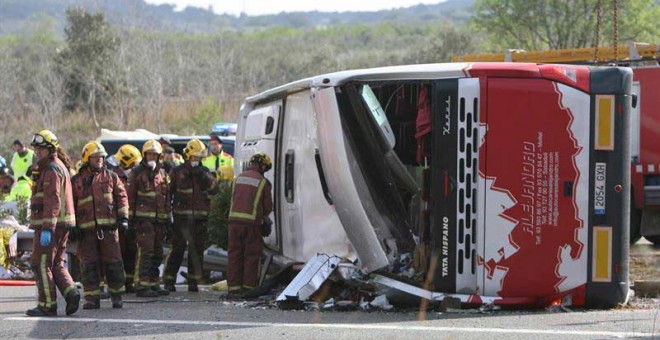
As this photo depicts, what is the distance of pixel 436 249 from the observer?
9.88 metres

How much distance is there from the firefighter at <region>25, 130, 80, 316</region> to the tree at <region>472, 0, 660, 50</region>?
27817 mm

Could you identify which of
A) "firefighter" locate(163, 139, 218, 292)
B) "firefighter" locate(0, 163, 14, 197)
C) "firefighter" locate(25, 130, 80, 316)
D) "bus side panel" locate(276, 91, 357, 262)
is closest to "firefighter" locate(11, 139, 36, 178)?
"firefighter" locate(0, 163, 14, 197)

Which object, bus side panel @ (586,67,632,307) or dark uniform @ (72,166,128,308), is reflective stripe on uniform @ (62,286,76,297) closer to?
dark uniform @ (72,166,128,308)

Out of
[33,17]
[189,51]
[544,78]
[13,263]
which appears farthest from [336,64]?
[33,17]

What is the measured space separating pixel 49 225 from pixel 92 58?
32.6m

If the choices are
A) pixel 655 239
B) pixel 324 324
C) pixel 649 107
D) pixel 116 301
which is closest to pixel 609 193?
pixel 324 324

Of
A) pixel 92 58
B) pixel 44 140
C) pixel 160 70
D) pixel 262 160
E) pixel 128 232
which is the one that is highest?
pixel 92 58

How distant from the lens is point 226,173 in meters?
16.3

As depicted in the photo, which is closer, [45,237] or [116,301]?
[45,237]

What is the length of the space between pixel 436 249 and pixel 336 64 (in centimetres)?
4360

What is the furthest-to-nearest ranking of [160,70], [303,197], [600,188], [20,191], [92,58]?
[160,70] → [92,58] → [20,191] → [303,197] → [600,188]

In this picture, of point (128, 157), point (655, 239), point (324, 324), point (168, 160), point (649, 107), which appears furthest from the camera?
point (655, 239)

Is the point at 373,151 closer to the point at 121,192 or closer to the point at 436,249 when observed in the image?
the point at 436,249

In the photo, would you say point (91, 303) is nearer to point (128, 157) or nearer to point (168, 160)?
point (128, 157)
